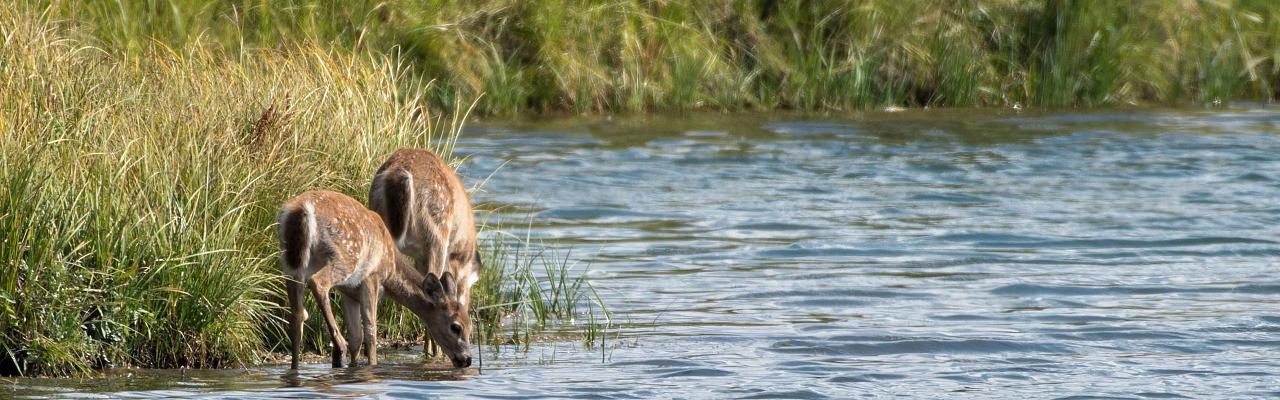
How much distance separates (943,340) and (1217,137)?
11.7 metres

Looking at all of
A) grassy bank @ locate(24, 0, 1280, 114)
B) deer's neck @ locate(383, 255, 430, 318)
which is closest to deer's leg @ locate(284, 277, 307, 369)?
deer's neck @ locate(383, 255, 430, 318)

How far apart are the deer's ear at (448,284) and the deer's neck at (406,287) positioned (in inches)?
4.4

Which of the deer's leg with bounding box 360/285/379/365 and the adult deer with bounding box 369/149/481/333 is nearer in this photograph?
the deer's leg with bounding box 360/285/379/365

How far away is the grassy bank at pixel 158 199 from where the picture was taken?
8.07m

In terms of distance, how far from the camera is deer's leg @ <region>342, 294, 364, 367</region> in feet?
29.5

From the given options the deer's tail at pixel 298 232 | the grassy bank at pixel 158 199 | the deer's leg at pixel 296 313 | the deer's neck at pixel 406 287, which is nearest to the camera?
the grassy bank at pixel 158 199

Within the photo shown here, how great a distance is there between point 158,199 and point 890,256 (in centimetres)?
658

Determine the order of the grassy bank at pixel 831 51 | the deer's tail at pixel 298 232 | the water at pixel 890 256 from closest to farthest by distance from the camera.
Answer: the deer's tail at pixel 298 232
the water at pixel 890 256
the grassy bank at pixel 831 51

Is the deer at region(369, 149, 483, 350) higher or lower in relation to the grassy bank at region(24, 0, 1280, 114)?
lower

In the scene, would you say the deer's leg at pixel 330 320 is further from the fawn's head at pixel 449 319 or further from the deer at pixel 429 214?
the deer at pixel 429 214

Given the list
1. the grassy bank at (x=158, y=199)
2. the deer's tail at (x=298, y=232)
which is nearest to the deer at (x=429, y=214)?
the grassy bank at (x=158, y=199)

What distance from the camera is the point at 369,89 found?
1084cm

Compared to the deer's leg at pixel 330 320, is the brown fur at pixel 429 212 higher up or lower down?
higher up

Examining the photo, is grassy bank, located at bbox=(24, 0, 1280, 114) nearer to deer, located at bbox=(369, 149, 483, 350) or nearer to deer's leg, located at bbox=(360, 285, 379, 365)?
deer, located at bbox=(369, 149, 483, 350)
